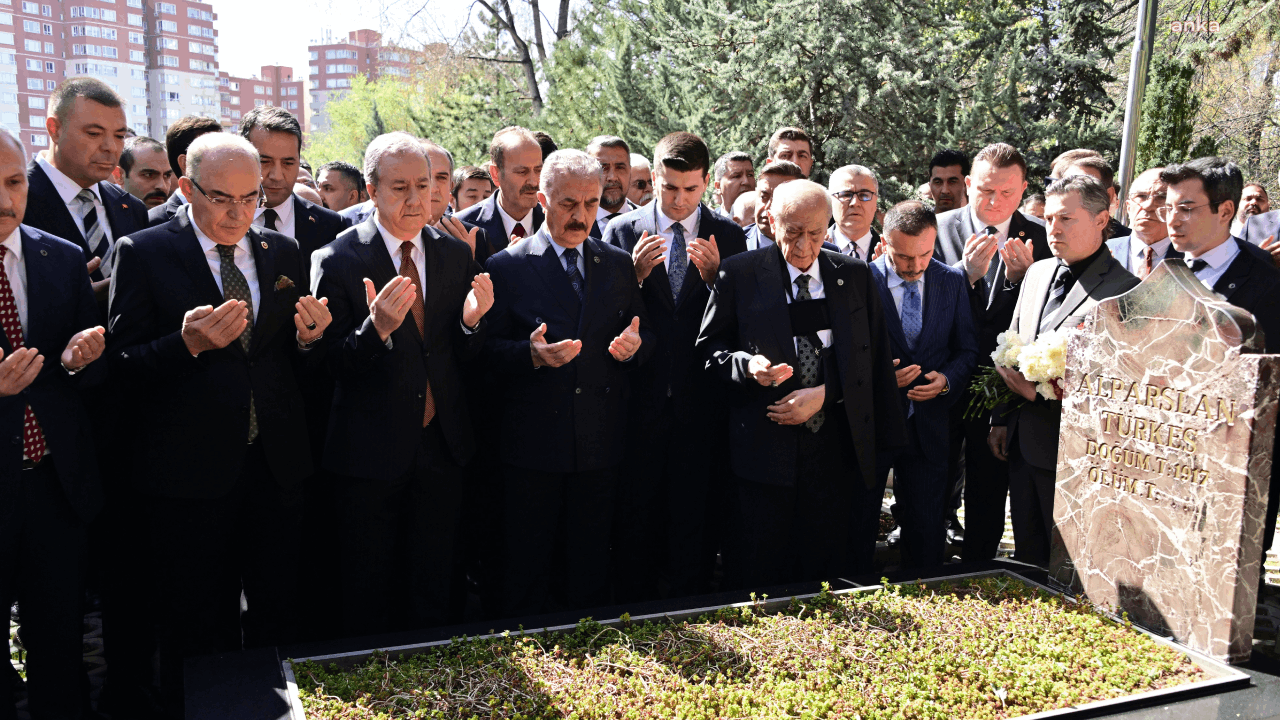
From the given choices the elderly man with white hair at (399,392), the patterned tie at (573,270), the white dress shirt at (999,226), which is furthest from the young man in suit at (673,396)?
the white dress shirt at (999,226)

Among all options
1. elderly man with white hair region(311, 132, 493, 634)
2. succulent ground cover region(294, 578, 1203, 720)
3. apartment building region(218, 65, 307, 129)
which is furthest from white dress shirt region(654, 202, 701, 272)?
apartment building region(218, 65, 307, 129)

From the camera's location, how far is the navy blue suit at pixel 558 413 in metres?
4.31

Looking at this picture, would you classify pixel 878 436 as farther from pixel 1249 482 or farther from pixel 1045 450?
pixel 1249 482

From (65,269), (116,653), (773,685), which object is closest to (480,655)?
(773,685)

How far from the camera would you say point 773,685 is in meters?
3.21

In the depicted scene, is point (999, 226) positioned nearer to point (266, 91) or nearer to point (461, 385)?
point (461, 385)

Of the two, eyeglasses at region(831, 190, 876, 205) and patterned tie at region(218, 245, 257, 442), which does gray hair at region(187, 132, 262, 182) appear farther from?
eyeglasses at region(831, 190, 876, 205)

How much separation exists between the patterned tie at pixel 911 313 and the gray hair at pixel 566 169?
1.96 metres

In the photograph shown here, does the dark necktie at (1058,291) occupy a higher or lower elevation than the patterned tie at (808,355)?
higher

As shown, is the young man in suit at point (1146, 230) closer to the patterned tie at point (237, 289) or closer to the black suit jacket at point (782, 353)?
the black suit jacket at point (782, 353)

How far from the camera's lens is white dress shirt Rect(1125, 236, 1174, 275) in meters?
5.61

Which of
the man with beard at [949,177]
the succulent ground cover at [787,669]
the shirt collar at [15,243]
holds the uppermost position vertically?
the man with beard at [949,177]

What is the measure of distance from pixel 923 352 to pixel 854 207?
119cm

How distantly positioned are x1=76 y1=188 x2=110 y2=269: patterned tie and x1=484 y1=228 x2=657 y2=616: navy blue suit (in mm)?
1929
